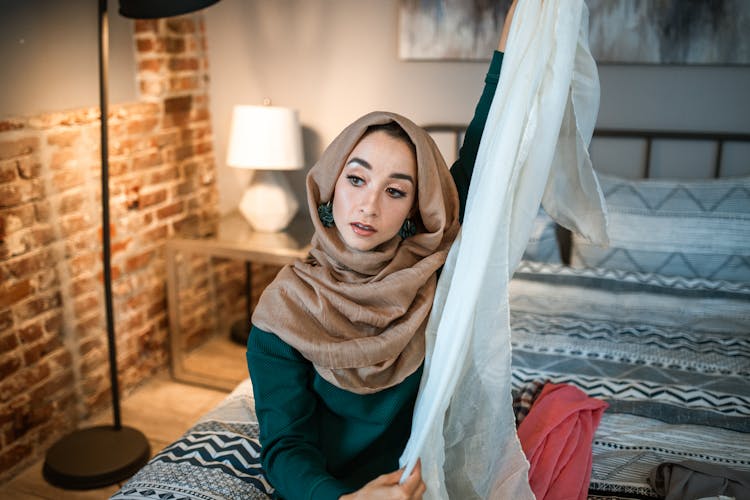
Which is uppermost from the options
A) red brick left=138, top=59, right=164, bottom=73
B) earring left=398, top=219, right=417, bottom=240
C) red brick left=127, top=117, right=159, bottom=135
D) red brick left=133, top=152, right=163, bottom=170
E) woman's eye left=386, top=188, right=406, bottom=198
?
red brick left=138, top=59, right=164, bottom=73

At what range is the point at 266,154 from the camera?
2.70 metres

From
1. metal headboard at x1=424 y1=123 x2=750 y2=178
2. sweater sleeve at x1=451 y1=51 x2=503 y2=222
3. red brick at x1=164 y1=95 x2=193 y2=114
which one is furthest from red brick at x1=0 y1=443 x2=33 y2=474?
metal headboard at x1=424 y1=123 x2=750 y2=178

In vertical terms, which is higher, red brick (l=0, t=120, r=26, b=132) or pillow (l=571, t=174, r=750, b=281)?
red brick (l=0, t=120, r=26, b=132)

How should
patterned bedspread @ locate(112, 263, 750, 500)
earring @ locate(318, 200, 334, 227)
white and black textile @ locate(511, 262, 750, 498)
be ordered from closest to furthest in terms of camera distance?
earring @ locate(318, 200, 334, 227), patterned bedspread @ locate(112, 263, 750, 500), white and black textile @ locate(511, 262, 750, 498)

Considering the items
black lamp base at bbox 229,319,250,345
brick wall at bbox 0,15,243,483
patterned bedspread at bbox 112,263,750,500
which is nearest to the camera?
patterned bedspread at bbox 112,263,750,500

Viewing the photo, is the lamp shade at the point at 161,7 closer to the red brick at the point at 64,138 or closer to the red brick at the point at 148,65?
the red brick at the point at 64,138

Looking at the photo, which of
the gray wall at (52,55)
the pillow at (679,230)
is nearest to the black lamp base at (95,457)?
the gray wall at (52,55)

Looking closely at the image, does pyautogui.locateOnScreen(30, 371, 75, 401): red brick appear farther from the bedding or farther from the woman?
the woman

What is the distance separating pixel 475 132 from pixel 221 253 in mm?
1538

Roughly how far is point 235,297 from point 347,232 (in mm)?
2328

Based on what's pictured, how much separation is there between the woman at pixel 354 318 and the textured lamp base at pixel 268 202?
1.59 m

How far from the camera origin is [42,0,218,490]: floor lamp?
2047 millimetres

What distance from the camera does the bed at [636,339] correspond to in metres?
1.37

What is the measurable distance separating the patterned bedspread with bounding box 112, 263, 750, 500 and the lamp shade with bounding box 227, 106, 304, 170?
1058mm
